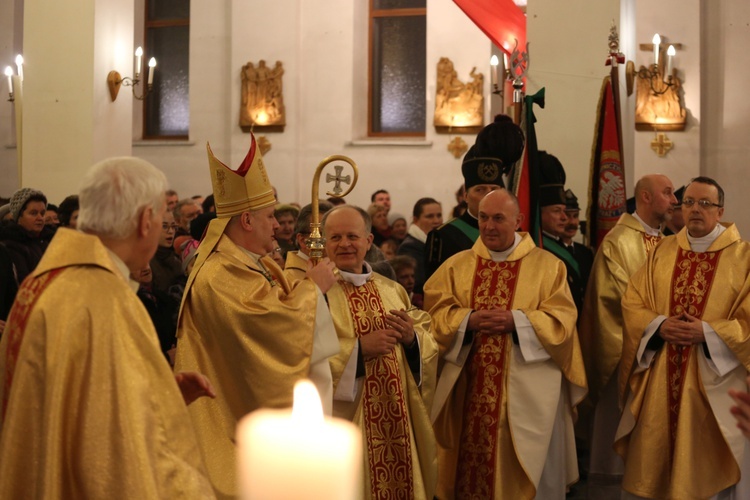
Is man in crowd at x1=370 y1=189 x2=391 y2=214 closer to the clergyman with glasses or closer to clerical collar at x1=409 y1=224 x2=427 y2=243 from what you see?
clerical collar at x1=409 y1=224 x2=427 y2=243

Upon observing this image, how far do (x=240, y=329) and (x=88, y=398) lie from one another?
1.67m

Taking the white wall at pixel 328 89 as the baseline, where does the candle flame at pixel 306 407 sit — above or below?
below

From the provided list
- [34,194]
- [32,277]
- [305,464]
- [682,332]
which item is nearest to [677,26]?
[682,332]

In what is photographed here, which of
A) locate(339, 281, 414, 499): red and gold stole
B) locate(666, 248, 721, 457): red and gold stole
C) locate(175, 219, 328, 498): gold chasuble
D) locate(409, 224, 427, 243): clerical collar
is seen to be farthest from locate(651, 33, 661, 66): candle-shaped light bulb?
locate(175, 219, 328, 498): gold chasuble

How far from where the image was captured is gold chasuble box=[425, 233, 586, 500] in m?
5.77

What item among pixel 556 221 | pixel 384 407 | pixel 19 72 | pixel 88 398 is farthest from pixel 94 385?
pixel 19 72

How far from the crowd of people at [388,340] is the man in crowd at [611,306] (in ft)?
0.04

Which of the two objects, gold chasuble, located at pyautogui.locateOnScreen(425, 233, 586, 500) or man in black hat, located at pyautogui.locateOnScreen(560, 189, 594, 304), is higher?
man in black hat, located at pyautogui.locateOnScreen(560, 189, 594, 304)

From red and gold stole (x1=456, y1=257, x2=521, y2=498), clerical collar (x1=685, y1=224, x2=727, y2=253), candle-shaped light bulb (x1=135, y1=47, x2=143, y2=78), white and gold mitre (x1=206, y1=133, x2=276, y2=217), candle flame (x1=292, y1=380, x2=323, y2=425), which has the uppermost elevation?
candle-shaped light bulb (x1=135, y1=47, x2=143, y2=78)

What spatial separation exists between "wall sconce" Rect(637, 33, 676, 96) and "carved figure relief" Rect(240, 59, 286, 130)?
16.9 feet

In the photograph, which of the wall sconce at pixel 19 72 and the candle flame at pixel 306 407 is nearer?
the candle flame at pixel 306 407

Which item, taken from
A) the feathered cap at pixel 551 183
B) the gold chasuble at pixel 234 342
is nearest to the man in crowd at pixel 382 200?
the feathered cap at pixel 551 183

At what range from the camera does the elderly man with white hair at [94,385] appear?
8.96ft

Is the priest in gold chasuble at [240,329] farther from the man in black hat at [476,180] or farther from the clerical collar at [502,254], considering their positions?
the man in black hat at [476,180]
